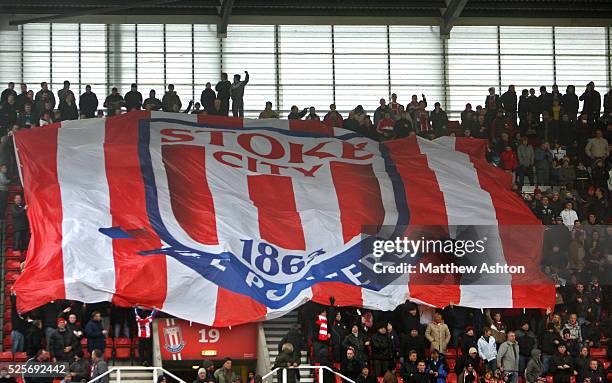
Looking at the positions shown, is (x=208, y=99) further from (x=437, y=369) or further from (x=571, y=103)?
(x=437, y=369)

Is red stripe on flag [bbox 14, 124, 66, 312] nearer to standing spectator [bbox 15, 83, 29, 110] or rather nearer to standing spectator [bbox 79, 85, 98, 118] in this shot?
standing spectator [bbox 15, 83, 29, 110]

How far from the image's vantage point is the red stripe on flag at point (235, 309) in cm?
2291

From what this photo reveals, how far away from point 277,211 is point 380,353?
3797mm

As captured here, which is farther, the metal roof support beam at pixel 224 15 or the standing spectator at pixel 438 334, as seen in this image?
the metal roof support beam at pixel 224 15

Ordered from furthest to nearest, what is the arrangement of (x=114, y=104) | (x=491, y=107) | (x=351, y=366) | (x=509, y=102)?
(x=509, y=102), (x=491, y=107), (x=114, y=104), (x=351, y=366)

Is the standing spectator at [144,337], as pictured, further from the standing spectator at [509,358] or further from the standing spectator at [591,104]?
the standing spectator at [591,104]

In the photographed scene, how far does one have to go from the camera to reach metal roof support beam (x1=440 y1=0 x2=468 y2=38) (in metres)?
33.2

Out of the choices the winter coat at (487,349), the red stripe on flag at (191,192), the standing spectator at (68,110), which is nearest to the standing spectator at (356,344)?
the winter coat at (487,349)

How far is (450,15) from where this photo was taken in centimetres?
3419

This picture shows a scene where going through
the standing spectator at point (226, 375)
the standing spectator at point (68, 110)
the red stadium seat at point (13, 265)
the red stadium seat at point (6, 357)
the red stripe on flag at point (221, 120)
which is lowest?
the standing spectator at point (226, 375)

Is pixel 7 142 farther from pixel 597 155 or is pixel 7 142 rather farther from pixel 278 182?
pixel 597 155

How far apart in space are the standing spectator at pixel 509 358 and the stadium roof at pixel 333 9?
1231 centimetres

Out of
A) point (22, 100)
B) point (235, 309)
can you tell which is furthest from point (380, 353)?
point (22, 100)

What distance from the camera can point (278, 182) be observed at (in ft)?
84.5
